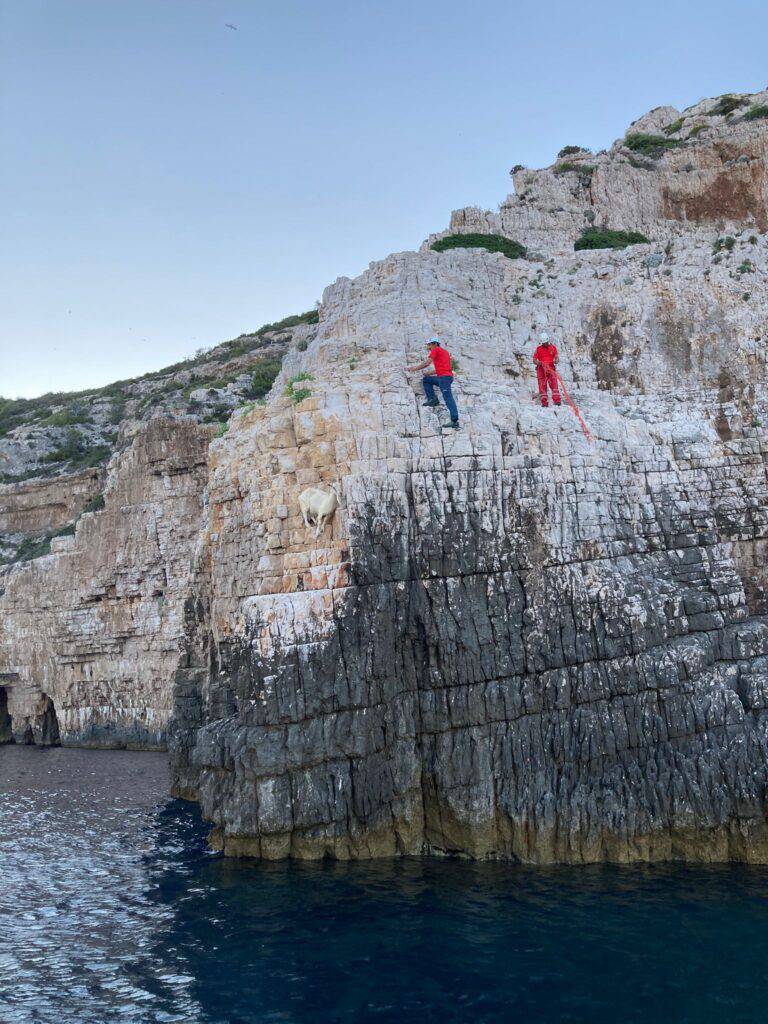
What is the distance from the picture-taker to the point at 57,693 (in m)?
36.9

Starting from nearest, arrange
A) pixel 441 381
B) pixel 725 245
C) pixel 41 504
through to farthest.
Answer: pixel 441 381 → pixel 725 245 → pixel 41 504

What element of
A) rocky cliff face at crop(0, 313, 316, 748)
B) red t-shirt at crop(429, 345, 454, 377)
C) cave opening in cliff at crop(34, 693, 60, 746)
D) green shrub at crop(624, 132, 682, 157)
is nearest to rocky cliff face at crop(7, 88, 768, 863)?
red t-shirt at crop(429, 345, 454, 377)

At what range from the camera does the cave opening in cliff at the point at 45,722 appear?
3859cm

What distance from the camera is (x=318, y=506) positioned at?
15656 millimetres

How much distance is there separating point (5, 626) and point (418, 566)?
3038cm

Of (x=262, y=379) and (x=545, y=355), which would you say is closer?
(x=545, y=355)

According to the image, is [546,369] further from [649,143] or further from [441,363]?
[649,143]

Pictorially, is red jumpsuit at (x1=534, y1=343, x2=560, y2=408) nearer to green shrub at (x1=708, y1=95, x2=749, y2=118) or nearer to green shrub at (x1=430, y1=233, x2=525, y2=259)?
green shrub at (x1=430, y1=233, x2=525, y2=259)

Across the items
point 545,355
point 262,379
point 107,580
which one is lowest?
point 107,580

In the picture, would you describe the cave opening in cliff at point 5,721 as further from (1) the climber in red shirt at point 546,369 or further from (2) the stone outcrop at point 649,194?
(1) the climber in red shirt at point 546,369

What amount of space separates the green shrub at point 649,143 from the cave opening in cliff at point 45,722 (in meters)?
36.9

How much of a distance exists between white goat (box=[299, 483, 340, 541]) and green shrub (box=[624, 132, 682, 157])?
81.8 ft

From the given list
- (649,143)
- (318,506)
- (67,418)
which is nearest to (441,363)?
(318,506)

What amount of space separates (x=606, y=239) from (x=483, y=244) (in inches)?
166
